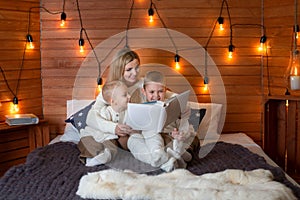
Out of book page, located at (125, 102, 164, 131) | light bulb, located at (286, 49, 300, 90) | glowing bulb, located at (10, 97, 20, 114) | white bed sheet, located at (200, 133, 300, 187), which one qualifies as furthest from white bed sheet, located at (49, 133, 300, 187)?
book page, located at (125, 102, 164, 131)

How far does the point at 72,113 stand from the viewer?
10.4 ft

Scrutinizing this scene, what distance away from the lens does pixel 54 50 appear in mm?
3311

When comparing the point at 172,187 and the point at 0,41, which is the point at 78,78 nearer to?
the point at 0,41

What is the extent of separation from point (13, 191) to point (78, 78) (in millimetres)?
1592

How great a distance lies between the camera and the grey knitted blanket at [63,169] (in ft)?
5.98

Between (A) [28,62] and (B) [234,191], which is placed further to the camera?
(A) [28,62]

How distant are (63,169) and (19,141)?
1.14 metres

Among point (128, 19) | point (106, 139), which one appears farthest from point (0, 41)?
point (106, 139)

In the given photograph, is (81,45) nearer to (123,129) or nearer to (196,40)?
(196,40)

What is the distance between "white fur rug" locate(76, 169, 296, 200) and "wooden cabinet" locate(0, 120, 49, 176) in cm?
143

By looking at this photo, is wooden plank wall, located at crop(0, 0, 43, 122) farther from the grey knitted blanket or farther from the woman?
the woman

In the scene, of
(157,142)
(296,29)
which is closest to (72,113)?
(157,142)

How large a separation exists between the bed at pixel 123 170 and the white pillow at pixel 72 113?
10mm

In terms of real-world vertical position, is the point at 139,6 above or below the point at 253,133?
above
